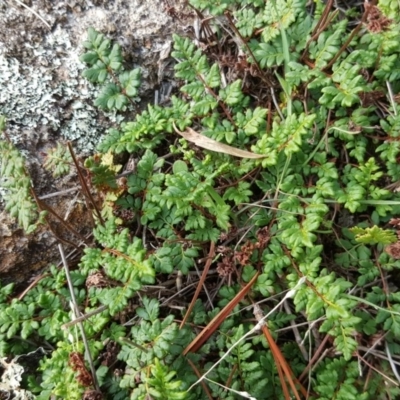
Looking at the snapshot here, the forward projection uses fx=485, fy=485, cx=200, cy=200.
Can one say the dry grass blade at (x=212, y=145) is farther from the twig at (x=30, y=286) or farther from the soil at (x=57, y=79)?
the twig at (x=30, y=286)

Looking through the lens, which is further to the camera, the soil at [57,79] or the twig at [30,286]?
the soil at [57,79]

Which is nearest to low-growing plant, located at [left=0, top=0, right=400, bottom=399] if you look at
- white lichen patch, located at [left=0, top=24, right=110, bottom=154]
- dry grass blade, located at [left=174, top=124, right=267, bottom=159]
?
dry grass blade, located at [left=174, top=124, right=267, bottom=159]

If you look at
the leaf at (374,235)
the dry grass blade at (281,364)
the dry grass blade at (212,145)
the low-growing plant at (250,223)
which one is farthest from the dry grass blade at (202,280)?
the leaf at (374,235)

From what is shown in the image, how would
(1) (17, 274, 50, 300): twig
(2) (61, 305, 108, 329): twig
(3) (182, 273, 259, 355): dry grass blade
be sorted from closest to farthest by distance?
(2) (61, 305, 108, 329): twig
(3) (182, 273, 259, 355): dry grass blade
(1) (17, 274, 50, 300): twig

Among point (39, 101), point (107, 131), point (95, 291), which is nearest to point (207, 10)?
point (107, 131)

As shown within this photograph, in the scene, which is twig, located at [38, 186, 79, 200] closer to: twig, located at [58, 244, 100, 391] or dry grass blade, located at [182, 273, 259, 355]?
twig, located at [58, 244, 100, 391]

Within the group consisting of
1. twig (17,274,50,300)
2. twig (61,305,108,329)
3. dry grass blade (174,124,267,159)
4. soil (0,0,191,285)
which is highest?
soil (0,0,191,285)

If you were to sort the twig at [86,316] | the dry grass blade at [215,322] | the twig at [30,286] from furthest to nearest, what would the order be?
1. the twig at [30,286]
2. the dry grass blade at [215,322]
3. the twig at [86,316]

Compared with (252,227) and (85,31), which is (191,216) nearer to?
(252,227)
